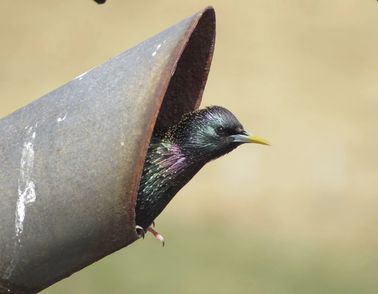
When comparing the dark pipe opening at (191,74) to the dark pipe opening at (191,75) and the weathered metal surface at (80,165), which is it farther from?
the weathered metal surface at (80,165)

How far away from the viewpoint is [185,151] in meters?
2.83

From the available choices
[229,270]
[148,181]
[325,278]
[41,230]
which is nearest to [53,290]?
[229,270]

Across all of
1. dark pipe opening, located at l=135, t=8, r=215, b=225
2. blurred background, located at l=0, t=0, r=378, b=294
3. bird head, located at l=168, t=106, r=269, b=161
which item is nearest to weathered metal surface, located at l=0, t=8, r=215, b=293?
dark pipe opening, located at l=135, t=8, r=215, b=225

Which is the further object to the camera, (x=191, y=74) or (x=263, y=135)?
(x=263, y=135)

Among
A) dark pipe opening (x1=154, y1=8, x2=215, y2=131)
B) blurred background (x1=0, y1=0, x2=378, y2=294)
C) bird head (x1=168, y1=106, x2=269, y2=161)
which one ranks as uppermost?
dark pipe opening (x1=154, y1=8, x2=215, y2=131)

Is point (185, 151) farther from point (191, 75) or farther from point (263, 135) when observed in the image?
point (263, 135)

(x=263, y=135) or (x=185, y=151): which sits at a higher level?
(x=185, y=151)

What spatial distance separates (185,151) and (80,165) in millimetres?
471

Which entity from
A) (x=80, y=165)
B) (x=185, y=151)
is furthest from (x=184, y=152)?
Result: (x=80, y=165)

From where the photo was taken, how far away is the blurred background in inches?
218

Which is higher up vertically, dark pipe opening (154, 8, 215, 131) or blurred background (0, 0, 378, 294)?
dark pipe opening (154, 8, 215, 131)

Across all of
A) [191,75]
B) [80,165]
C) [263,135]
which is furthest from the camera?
[263,135]

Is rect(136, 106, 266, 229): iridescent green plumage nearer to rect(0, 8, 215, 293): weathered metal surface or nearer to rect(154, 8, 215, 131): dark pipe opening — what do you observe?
rect(154, 8, 215, 131): dark pipe opening

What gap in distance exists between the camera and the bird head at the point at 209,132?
2.82 m
